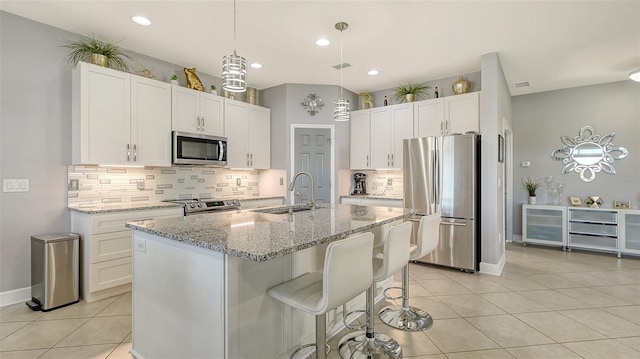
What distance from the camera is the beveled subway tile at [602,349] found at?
2123 millimetres

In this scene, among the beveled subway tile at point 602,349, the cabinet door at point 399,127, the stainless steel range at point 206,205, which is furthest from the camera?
the cabinet door at point 399,127

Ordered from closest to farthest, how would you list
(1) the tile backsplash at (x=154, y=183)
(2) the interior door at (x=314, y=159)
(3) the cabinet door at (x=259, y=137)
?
(1) the tile backsplash at (x=154, y=183), (3) the cabinet door at (x=259, y=137), (2) the interior door at (x=314, y=159)

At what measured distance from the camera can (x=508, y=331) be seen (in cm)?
246

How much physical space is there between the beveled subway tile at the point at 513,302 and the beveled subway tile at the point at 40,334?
12.1 ft

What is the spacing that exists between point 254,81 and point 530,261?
16.2ft

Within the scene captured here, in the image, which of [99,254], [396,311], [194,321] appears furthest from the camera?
[99,254]

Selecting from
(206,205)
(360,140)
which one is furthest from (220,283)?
(360,140)

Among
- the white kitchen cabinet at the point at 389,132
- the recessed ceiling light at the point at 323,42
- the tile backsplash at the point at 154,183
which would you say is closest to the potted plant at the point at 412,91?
the white kitchen cabinet at the point at 389,132

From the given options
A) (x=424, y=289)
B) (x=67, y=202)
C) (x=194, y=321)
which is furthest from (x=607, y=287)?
(x=67, y=202)

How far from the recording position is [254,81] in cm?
489

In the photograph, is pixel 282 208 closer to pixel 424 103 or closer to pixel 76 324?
pixel 76 324

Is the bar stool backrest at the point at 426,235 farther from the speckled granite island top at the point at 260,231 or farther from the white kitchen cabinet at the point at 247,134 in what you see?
the white kitchen cabinet at the point at 247,134

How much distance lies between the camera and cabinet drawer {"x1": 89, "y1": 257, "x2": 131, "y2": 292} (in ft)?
9.65

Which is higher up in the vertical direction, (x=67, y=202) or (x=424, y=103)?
(x=424, y=103)
